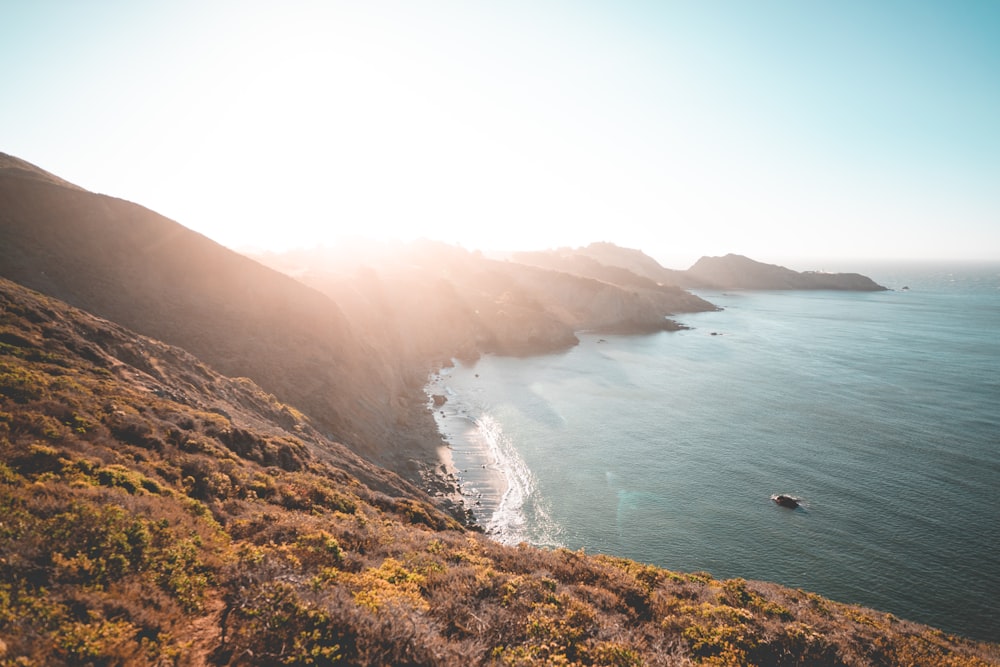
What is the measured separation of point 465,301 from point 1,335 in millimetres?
105787

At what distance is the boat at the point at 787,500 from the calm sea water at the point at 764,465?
1.13 m

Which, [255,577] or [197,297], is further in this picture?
[197,297]

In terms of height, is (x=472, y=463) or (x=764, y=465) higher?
(x=764, y=465)

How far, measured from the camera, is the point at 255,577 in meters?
10.8

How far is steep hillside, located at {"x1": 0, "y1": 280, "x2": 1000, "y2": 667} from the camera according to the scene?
8672 mm

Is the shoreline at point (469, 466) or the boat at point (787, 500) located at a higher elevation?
the boat at point (787, 500)

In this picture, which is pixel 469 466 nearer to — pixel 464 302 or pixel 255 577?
pixel 255 577

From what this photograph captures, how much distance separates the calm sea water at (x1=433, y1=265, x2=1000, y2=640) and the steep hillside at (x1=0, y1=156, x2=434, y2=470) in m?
12.9

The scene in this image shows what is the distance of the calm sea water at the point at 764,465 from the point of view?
34.7 m

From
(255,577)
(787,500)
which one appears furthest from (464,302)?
(255,577)

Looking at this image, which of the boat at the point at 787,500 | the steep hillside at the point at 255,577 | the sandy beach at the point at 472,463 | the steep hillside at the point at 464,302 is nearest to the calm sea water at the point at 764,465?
the sandy beach at the point at 472,463

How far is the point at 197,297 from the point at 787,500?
2533 inches

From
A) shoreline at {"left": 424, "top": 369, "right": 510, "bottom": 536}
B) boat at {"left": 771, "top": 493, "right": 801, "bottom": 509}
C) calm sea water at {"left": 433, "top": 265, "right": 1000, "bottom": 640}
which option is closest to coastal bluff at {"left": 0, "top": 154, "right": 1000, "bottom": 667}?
shoreline at {"left": 424, "top": 369, "right": 510, "bottom": 536}

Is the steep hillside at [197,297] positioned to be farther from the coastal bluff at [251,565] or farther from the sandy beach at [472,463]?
the sandy beach at [472,463]
